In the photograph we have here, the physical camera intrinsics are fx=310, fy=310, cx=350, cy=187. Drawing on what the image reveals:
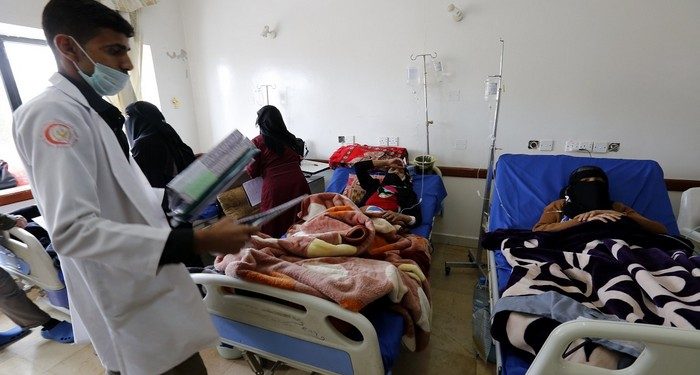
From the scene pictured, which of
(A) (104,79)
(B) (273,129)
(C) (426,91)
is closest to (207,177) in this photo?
(A) (104,79)

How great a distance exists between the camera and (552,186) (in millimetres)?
2090

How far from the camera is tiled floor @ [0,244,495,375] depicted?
168 centimetres

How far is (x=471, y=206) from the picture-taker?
9.66ft

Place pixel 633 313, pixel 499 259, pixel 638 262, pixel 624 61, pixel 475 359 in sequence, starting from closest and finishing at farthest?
pixel 633 313, pixel 638 262, pixel 499 259, pixel 475 359, pixel 624 61

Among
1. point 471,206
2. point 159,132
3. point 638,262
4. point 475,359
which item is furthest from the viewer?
point 471,206

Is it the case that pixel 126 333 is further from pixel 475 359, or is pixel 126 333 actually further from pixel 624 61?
pixel 624 61

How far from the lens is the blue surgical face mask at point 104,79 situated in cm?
78

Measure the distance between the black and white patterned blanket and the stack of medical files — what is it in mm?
949

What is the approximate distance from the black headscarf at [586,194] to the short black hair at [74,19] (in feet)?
7.21

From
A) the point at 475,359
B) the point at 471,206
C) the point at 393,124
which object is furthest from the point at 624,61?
the point at 475,359

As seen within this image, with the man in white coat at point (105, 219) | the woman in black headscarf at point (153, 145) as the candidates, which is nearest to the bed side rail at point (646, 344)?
the man in white coat at point (105, 219)

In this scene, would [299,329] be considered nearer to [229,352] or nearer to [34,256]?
[229,352]

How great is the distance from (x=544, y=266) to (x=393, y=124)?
2.03m

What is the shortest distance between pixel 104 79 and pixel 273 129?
1360 mm
